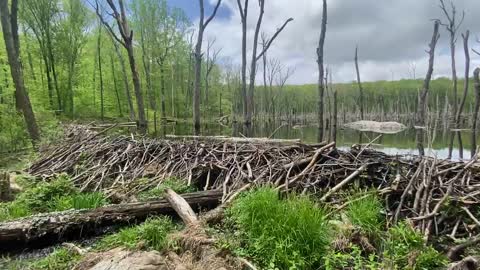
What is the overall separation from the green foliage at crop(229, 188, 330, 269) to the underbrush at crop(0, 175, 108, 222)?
273cm

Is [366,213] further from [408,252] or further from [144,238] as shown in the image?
[144,238]

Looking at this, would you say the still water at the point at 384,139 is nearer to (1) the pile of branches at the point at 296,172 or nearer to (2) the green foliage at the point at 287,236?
(1) the pile of branches at the point at 296,172

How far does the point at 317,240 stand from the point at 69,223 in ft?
10.0

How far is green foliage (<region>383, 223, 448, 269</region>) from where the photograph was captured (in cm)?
294

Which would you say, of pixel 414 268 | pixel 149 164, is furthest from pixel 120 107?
pixel 414 268

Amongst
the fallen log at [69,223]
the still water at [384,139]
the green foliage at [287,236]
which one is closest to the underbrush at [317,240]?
the green foliage at [287,236]

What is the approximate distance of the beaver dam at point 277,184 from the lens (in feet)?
12.1

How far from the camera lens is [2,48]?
52.8ft

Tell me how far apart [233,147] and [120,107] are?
105 feet

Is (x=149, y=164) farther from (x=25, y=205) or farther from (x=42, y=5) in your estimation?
(x=42, y=5)

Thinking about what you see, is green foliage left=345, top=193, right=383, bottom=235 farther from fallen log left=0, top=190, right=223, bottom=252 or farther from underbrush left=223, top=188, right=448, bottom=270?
fallen log left=0, top=190, right=223, bottom=252

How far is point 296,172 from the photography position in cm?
521

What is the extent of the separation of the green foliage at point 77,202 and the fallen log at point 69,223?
1.88ft

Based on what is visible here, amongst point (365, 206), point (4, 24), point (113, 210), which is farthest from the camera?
point (4, 24)
